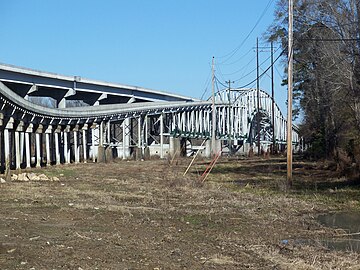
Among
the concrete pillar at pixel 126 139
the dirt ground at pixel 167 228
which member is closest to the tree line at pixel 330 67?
the dirt ground at pixel 167 228

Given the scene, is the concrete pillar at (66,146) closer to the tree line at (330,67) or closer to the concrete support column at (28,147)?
the concrete support column at (28,147)

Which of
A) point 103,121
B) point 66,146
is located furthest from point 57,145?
point 103,121

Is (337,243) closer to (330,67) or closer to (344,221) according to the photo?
(344,221)

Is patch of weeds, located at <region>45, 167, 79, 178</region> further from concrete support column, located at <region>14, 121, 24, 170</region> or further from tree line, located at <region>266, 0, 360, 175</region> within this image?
tree line, located at <region>266, 0, 360, 175</region>

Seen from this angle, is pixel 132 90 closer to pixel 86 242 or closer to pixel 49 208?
pixel 49 208

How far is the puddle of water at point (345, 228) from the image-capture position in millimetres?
12039

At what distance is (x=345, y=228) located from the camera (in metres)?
14.8

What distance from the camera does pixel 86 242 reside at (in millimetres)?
11164

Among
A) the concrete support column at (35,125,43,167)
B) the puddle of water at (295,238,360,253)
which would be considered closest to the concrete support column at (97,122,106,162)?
the concrete support column at (35,125,43,167)

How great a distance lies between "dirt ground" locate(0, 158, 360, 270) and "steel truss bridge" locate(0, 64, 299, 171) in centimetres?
1382

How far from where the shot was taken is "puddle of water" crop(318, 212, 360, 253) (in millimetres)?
12039

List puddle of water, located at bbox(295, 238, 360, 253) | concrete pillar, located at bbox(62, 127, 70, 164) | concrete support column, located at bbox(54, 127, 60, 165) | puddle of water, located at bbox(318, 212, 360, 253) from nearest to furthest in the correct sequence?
puddle of water, located at bbox(295, 238, 360, 253), puddle of water, located at bbox(318, 212, 360, 253), concrete support column, located at bbox(54, 127, 60, 165), concrete pillar, located at bbox(62, 127, 70, 164)

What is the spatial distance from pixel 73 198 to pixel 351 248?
10.9 meters

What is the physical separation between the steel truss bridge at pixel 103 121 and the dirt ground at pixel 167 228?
13.8 metres
